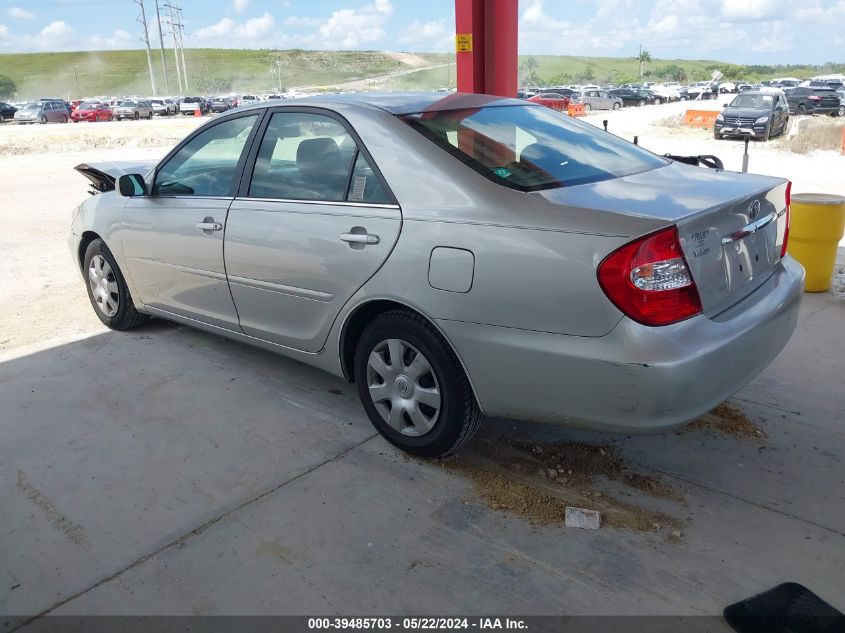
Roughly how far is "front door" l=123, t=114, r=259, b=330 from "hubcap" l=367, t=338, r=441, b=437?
117 cm

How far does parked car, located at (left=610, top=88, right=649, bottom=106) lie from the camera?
52000 millimetres

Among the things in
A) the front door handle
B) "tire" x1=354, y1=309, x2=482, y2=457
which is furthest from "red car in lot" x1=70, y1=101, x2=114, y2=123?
"tire" x1=354, y1=309, x2=482, y2=457

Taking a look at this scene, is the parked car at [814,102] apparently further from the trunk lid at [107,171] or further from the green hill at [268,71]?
the green hill at [268,71]

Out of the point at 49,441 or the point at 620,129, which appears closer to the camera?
the point at 49,441

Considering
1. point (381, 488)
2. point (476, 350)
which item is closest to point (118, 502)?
point (381, 488)

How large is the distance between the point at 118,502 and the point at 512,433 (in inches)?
74.6

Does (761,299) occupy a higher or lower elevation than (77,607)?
higher

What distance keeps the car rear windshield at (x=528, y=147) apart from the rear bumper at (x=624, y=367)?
702 millimetres

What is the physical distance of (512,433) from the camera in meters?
3.68

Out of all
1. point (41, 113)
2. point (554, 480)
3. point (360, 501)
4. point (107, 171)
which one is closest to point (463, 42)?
point (107, 171)

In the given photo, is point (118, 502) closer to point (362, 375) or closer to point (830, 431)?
point (362, 375)

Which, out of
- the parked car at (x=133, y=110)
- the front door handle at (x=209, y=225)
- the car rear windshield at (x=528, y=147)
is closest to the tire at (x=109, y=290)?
the front door handle at (x=209, y=225)

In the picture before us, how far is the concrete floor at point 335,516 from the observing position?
8.27ft

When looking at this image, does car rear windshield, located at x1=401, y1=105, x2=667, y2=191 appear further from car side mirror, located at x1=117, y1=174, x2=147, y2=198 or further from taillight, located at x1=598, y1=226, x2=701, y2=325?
car side mirror, located at x1=117, y1=174, x2=147, y2=198
